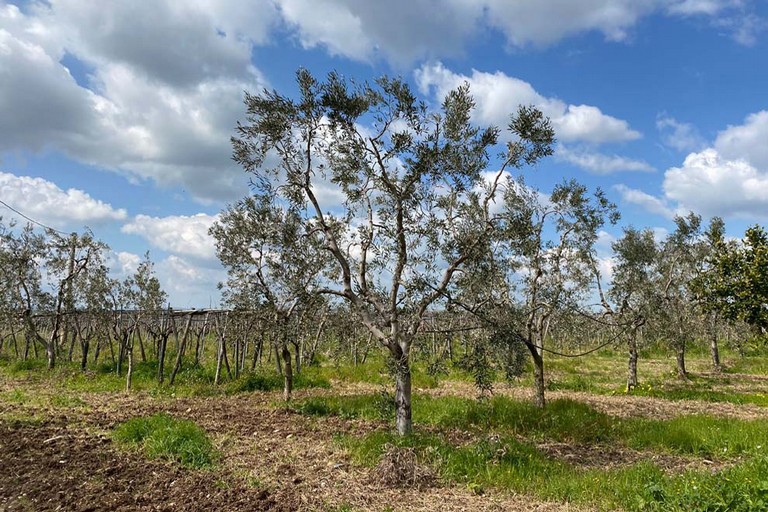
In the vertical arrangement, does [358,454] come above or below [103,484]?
above

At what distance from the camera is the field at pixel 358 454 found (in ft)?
27.7

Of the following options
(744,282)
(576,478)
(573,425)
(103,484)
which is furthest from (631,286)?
(103,484)

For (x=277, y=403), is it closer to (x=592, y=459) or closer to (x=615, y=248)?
(x=592, y=459)

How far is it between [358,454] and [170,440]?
13.5 ft

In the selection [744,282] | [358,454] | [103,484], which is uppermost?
[744,282]

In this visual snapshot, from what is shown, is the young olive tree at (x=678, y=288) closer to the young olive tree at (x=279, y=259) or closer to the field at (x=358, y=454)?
the field at (x=358, y=454)

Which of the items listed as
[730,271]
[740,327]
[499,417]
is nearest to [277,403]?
[499,417]

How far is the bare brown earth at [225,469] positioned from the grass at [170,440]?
0.31 m

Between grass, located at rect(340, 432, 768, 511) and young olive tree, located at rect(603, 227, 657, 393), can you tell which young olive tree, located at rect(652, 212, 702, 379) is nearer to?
young olive tree, located at rect(603, 227, 657, 393)

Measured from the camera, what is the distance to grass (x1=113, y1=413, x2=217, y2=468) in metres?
10.6

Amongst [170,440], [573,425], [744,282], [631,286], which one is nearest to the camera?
[170,440]

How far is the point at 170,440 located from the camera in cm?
1126

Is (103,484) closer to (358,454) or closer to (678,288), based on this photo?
(358,454)

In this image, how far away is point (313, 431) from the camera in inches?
539
